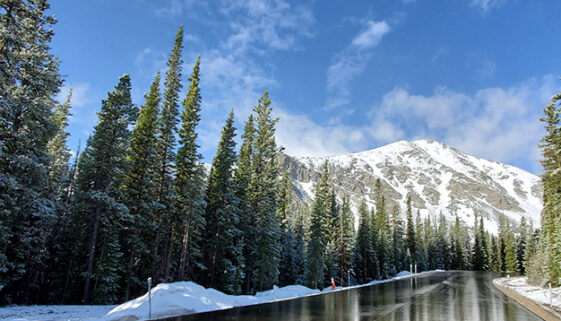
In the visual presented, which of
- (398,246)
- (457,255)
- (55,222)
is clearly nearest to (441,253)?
(457,255)

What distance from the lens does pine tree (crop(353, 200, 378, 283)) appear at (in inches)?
2201

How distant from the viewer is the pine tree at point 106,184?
1994cm

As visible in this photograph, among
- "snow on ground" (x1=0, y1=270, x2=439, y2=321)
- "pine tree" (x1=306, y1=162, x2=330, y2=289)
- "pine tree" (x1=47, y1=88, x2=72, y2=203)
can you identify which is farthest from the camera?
"pine tree" (x1=306, y1=162, x2=330, y2=289)

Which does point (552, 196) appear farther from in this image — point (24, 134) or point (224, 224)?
point (24, 134)

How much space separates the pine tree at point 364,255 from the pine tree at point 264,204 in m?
27.9

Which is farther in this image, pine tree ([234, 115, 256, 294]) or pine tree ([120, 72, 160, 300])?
pine tree ([234, 115, 256, 294])

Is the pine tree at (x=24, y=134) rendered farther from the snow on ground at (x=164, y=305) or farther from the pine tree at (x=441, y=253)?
the pine tree at (x=441, y=253)

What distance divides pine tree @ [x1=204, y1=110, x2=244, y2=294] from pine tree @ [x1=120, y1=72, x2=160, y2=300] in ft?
19.5

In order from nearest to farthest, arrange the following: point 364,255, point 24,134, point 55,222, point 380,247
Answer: point 24,134 < point 55,222 < point 364,255 < point 380,247

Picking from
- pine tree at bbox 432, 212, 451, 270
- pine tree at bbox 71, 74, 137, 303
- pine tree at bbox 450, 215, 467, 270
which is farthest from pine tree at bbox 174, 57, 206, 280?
pine tree at bbox 450, 215, 467, 270

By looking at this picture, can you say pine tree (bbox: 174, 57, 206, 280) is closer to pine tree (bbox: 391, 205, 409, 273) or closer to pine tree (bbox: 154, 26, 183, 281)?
pine tree (bbox: 154, 26, 183, 281)

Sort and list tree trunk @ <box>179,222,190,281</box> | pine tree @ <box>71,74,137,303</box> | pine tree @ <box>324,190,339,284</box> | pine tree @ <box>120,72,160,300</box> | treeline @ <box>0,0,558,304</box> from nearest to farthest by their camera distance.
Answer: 1. treeline @ <box>0,0,558,304</box>
2. pine tree @ <box>71,74,137,303</box>
3. pine tree @ <box>120,72,160,300</box>
4. tree trunk @ <box>179,222,190,281</box>
5. pine tree @ <box>324,190,339,284</box>

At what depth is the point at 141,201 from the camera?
2248 centimetres

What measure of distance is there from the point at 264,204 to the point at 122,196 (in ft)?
44.3
